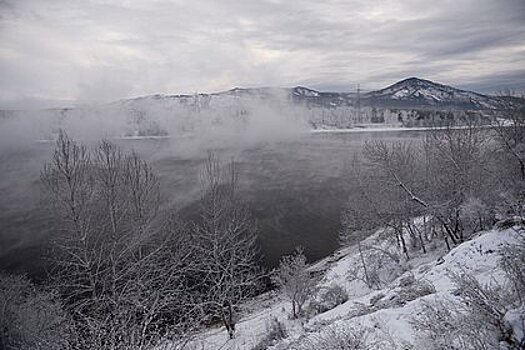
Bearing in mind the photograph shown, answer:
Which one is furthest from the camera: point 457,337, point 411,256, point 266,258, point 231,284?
point 266,258

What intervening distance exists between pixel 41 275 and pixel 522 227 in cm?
2156

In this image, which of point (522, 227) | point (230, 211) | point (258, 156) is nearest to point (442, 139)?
point (522, 227)

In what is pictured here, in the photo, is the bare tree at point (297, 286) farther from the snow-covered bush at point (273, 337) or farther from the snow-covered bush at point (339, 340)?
the snow-covered bush at point (339, 340)

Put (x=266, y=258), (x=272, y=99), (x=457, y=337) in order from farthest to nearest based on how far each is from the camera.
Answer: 1. (x=272, y=99)
2. (x=266, y=258)
3. (x=457, y=337)

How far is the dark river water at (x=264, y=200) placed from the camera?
893 inches

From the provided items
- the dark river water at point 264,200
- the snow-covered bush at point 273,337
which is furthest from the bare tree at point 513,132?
the snow-covered bush at point 273,337

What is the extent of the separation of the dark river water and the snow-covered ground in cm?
524

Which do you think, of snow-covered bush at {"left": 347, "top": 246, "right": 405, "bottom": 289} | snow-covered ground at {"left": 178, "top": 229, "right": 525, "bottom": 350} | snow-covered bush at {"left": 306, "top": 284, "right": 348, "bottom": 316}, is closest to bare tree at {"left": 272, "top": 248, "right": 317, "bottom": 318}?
snow-covered bush at {"left": 306, "top": 284, "right": 348, "bottom": 316}

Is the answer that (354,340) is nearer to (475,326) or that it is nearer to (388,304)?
(475,326)

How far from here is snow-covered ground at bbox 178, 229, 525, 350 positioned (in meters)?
7.04

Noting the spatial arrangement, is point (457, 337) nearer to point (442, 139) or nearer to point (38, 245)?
point (442, 139)

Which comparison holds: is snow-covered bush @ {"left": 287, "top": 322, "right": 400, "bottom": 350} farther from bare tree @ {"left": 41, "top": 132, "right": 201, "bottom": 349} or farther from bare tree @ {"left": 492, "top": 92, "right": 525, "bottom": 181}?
bare tree @ {"left": 492, "top": 92, "right": 525, "bottom": 181}

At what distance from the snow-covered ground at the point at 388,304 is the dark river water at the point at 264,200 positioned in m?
5.24

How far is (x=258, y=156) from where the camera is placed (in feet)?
194
